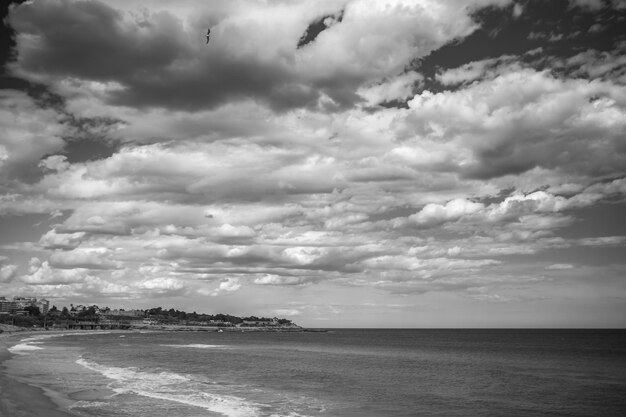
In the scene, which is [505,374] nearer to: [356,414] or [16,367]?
[356,414]

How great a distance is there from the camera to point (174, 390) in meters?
44.5

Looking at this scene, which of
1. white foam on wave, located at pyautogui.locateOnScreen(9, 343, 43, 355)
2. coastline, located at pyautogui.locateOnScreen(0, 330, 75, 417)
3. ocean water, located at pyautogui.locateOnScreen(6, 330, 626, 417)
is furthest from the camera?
white foam on wave, located at pyautogui.locateOnScreen(9, 343, 43, 355)

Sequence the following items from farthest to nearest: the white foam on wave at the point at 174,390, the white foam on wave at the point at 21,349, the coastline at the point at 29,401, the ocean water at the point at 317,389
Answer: the white foam on wave at the point at 21,349, the ocean water at the point at 317,389, the white foam on wave at the point at 174,390, the coastline at the point at 29,401

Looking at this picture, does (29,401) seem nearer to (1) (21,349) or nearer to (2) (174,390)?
(2) (174,390)

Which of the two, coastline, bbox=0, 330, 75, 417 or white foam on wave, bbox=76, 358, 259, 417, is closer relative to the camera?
coastline, bbox=0, 330, 75, 417

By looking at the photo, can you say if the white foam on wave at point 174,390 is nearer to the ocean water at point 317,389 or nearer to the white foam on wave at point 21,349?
the ocean water at point 317,389

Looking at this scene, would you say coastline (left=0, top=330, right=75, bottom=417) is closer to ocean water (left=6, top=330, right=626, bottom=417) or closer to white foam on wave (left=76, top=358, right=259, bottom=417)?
ocean water (left=6, top=330, right=626, bottom=417)

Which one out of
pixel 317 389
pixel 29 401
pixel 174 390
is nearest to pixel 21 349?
pixel 174 390

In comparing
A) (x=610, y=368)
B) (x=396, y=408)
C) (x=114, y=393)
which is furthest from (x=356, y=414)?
(x=610, y=368)

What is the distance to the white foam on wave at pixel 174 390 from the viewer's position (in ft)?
119

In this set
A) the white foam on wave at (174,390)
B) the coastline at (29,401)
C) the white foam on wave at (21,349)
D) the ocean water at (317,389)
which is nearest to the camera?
the coastline at (29,401)

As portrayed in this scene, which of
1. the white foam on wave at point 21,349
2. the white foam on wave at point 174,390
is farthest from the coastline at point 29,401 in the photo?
the white foam on wave at point 21,349

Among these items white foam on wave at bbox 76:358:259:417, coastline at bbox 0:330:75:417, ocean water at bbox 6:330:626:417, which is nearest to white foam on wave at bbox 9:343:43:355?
ocean water at bbox 6:330:626:417

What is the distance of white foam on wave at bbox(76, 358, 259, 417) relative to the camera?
3641cm
